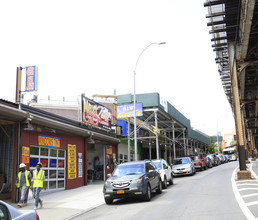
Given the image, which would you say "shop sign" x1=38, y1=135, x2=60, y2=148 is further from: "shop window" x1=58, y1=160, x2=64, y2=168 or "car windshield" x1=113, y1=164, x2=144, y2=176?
"car windshield" x1=113, y1=164, x2=144, y2=176

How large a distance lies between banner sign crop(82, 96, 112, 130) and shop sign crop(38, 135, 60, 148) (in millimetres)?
3214

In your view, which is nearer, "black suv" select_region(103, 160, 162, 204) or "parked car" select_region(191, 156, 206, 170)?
"black suv" select_region(103, 160, 162, 204)

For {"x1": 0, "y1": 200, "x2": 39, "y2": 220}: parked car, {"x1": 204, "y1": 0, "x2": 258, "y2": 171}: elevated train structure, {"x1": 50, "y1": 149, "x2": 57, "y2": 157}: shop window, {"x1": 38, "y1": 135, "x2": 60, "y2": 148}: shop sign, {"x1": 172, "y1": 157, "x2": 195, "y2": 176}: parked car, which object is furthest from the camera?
{"x1": 172, "y1": 157, "x2": 195, "y2": 176}: parked car

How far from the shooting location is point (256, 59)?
19203 millimetres

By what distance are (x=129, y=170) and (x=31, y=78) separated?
1016cm

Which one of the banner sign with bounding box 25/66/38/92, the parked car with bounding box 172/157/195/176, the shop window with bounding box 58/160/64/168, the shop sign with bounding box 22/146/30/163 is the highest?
the banner sign with bounding box 25/66/38/92

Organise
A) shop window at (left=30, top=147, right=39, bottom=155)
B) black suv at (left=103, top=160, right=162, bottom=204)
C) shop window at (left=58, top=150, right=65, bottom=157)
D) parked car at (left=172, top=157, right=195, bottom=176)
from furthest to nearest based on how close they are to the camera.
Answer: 1. parked car at (left=172, top=157, right=195, bottom=176)
2. shop window at (left=58, top=150, right=65, bottom=157)
3. shop window at (left=30, top=147, right=39, bottom=155)
4. black suv at (left=103, top=160, right=162, bottom=204)

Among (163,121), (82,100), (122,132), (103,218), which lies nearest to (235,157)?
(163,121)

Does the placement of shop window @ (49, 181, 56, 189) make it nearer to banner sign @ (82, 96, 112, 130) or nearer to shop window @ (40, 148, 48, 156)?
shop window @ (40, 148, 48, 156)

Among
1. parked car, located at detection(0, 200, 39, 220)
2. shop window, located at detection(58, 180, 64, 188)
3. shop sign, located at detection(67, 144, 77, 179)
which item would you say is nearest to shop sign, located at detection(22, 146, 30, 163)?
shop window, located at detection(58, 180, 64, 188)

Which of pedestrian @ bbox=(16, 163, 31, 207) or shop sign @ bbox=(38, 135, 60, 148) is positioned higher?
shop sign @ bbox=(38, 135, 60, 148)

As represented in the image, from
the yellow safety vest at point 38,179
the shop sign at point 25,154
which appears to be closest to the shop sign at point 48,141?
the shop sign at point 25,154

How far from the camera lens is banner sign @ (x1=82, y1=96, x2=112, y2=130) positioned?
21.2m

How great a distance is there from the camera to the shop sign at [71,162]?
1933 centimetres
